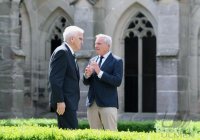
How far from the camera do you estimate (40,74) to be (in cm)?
2056

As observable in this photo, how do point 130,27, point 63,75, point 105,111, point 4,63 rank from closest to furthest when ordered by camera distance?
1. point 63,75
2. point 105,111
3. point 4,63
4. point 130,27

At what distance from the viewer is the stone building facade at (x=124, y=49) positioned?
58.5ft

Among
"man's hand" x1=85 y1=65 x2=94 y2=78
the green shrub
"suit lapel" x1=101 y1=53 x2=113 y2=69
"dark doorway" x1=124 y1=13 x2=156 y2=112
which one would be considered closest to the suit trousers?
"man's hand" x1=85 y1=65 x2=94 y2=78

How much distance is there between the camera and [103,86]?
976 cm

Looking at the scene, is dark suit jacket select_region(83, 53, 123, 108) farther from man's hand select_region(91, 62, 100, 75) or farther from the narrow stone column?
the narrow stone column

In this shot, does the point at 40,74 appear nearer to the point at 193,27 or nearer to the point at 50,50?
the point at 50,50

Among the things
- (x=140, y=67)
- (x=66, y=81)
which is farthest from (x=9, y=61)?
(x=66, y=81)

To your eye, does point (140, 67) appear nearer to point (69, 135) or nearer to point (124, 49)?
point (124, 49)

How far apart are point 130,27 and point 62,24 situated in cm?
235

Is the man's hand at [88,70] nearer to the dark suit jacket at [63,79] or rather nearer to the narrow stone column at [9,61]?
the dark suit jacket at [63,79]

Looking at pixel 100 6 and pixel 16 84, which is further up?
pixel 100 6

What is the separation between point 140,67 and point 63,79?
34.5 ft

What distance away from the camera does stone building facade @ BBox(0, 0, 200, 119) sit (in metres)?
17.8

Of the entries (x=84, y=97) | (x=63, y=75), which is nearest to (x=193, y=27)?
(x=84, y=97)
